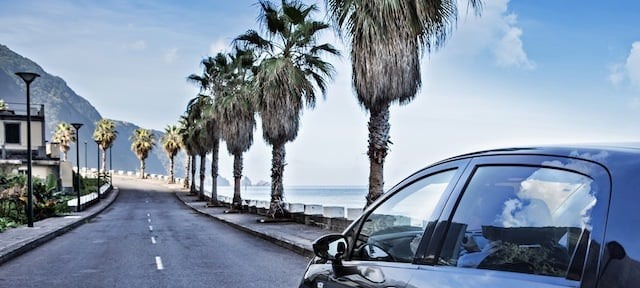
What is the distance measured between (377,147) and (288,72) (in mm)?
9665

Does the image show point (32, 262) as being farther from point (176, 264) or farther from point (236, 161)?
point (236, 161)

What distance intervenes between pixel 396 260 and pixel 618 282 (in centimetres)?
156

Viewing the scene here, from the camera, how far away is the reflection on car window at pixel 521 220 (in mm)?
2426

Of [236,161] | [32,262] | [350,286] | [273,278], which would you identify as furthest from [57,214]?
[350,286]

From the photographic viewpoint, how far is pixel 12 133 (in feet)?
188

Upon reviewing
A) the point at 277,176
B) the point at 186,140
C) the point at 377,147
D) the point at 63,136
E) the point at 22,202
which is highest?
the point at 63,136

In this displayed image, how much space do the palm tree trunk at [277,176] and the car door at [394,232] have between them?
2304 centimetres

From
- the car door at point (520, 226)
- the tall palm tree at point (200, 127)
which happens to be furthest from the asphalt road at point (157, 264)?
the tall palm tree at point (200, 127)

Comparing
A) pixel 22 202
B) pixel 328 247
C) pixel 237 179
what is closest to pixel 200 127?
pixel 237 179

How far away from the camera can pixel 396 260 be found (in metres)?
3.49

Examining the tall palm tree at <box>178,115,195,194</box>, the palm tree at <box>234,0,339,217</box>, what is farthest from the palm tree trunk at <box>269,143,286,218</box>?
the tall palm tree at <box>178,115,195,194</box>

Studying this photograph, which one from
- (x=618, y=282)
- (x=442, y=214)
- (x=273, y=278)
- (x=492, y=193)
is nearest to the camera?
(x=618, y=282)

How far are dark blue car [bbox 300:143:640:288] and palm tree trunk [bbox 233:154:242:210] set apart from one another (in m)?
35.4

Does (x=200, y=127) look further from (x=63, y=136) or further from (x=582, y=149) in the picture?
(x=582, y=149)
